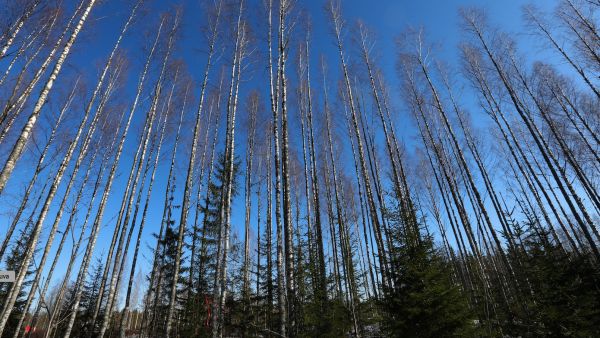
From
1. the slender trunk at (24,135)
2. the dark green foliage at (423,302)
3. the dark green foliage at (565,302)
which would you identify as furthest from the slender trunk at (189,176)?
the dark green foliage at (565,302)

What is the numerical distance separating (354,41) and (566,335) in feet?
41.2

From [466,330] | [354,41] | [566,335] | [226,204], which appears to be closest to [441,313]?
[466,330]

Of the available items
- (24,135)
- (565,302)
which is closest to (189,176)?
(24,135)

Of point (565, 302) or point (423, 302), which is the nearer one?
point (423, 302)

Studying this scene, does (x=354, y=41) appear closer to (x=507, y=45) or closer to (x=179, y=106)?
(x=507, y=45)

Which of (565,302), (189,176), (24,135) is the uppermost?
(189,176)

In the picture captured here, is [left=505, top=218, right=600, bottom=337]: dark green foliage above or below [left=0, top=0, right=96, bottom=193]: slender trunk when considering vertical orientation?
below

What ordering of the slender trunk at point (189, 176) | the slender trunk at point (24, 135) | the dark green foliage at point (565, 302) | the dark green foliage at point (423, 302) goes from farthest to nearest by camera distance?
1. the slender trunk at point (189, 176)
2. the dark green foliage at point (565, 302)
3. the dark green foliage at point (423, 302)
4. the slender trunk at point (24, 135)

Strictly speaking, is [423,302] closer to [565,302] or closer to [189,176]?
[565,302]

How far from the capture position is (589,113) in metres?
12.2

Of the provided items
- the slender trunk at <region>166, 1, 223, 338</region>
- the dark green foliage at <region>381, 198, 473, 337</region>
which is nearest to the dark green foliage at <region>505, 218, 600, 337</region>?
the dark green foliage at <region>381, 198, 473, 337</region>

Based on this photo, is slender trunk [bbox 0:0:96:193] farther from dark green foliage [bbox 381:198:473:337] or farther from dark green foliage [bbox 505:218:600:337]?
dark green foliage [bbox 505:218:600:337]

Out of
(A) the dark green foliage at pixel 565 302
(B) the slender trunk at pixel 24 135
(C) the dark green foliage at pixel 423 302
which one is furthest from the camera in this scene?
(A) the dark green foliage at pixel 565 302

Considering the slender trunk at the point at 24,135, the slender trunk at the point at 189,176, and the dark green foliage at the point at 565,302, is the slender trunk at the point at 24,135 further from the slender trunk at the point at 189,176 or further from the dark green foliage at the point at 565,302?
the dark green foliage at the point at 565,302
